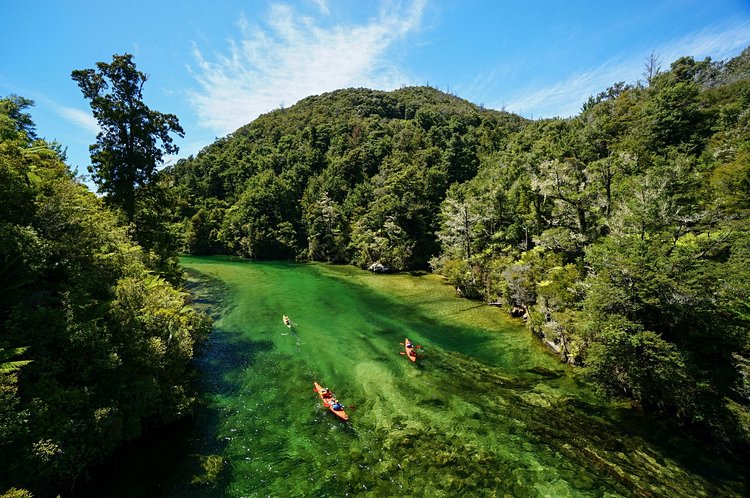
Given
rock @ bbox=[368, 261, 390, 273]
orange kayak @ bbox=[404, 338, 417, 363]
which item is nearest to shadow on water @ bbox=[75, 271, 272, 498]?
orange kayak @ bbox=[404, 338, 417, 363]

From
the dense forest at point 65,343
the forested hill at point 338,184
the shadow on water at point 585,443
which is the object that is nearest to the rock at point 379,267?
the forested hill at point 338,184

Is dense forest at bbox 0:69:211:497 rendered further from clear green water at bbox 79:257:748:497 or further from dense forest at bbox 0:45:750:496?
clear green water at bbox 79:257:748:497

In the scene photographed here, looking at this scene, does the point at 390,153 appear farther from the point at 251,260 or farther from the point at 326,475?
the point at 326,475

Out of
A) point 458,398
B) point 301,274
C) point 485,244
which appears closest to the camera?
point 458,398

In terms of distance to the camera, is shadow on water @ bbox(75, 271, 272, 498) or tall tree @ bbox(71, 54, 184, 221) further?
tall tree @ bbox(71, 54, 184, 221)

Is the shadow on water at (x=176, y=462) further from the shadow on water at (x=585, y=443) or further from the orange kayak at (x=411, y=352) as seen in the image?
the orange kayak at (x=411, y=352)

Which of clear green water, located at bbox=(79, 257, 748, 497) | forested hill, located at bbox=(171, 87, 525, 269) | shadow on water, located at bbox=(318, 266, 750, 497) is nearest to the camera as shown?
clear green water, located at bbox=(79, 257, 748, 497)

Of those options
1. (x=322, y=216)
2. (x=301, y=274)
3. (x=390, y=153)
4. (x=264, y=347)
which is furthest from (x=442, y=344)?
(x=390, y=153)
